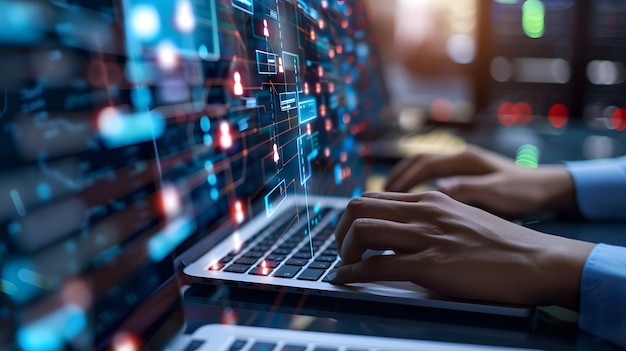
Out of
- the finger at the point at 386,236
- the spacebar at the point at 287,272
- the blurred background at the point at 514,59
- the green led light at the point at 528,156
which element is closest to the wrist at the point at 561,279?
the finger at the point at 386,236

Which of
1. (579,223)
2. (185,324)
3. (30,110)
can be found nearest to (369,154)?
(579,223)

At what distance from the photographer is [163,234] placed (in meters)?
0.59

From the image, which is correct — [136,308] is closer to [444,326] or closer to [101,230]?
[101,230]

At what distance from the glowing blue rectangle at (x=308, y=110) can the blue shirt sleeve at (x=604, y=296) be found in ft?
1.08

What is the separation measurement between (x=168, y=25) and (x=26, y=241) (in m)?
0.37

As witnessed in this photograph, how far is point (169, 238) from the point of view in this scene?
603 millimetres

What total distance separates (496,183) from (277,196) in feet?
1.34

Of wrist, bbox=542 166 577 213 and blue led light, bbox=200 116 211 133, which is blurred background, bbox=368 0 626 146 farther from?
blue led light, bbox=200 116 211 133

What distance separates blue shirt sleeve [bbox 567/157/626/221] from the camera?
78 cm

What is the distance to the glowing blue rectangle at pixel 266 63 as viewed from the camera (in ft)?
1.80

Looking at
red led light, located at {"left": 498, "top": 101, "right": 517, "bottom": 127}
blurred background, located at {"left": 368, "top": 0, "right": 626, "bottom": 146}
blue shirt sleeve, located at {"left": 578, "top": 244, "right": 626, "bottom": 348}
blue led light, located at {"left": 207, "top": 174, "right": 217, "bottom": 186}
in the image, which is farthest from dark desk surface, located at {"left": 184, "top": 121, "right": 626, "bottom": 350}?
red led light, located at {"left": 498, "top": 101, "right": 517, "bottom": 127}

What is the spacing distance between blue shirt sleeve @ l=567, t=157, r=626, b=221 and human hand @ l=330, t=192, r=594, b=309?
290 millimetres

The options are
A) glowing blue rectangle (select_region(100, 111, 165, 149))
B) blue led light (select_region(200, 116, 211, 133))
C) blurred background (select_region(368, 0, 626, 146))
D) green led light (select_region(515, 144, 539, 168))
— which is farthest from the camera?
blurred background (select_region(368, 0, 626, 146))

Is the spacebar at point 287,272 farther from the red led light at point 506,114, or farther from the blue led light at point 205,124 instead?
the red led light at point 506,114
